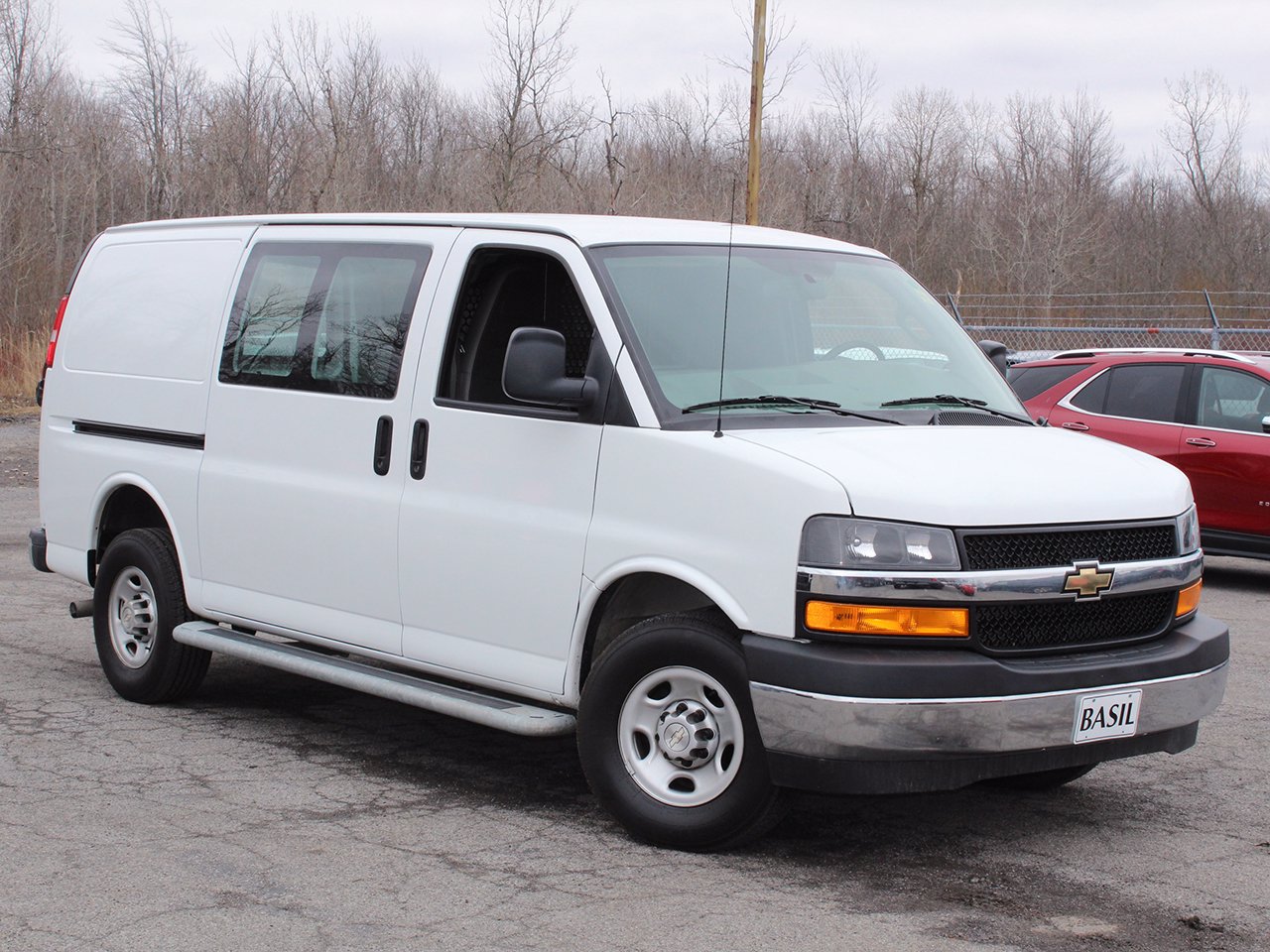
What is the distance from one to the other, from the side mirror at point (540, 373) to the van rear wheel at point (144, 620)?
8.42 feet

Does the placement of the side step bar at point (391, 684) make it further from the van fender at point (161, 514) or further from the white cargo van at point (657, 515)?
the van fender at point (161, 514)

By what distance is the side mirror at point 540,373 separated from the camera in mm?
5168

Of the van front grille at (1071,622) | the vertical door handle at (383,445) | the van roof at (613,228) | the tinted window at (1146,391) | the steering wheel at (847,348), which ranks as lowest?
the van front grille at (1071,622)

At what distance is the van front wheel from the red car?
761 centimetres

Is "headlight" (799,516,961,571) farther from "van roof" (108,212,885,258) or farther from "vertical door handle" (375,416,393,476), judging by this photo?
"vertical door handle" (375,416,393,476)

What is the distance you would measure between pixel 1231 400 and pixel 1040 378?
1.66m

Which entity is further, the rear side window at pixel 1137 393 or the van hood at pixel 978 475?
the rear side window at pixel 1137 393

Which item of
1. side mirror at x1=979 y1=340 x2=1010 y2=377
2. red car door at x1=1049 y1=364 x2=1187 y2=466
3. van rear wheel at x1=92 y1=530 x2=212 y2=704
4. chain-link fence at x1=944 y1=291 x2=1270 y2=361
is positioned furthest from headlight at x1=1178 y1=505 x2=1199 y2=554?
chain-link fence at x1=944 y1=291 x2=1270 y2=361

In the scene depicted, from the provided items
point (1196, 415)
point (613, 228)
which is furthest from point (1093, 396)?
point (613, 228)

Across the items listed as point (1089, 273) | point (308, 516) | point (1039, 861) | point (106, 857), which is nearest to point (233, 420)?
point (308, 516)

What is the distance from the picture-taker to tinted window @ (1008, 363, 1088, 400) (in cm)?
1278

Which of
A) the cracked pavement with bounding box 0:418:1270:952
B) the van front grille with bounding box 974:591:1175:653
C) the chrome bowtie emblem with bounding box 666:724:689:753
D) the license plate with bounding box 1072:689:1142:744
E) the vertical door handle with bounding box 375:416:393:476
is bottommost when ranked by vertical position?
the cracked pavement with bounding box 0:418:1270:952

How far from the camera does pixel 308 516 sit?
20.3ft

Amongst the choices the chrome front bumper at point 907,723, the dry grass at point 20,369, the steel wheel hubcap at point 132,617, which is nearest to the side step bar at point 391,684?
the steel wheel hubcap at point 132,617
